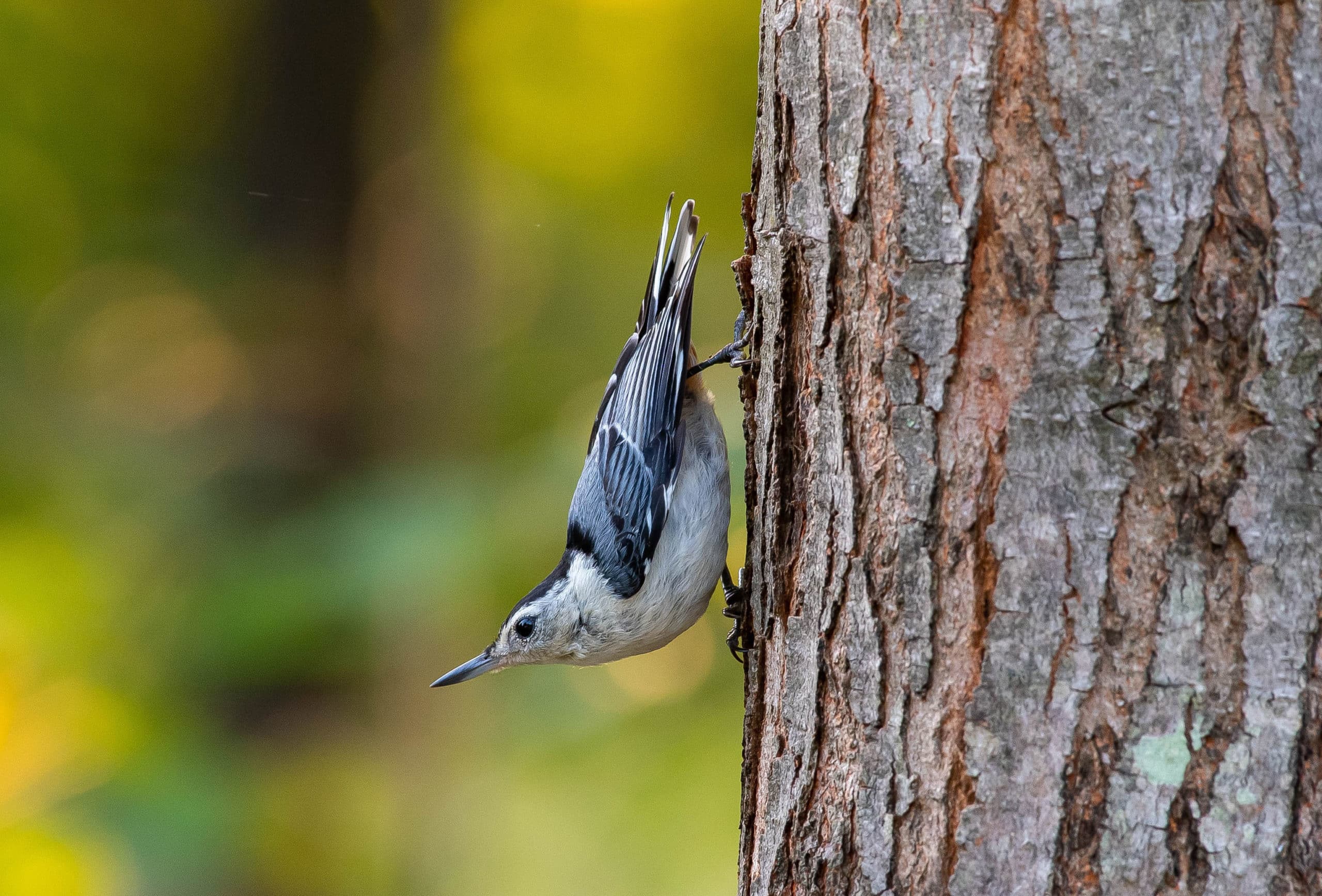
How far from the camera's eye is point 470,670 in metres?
3.11

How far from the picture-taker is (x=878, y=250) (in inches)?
61.1

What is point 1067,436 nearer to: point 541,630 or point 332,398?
point 541,630

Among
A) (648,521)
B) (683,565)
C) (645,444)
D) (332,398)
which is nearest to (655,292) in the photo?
(645,444)

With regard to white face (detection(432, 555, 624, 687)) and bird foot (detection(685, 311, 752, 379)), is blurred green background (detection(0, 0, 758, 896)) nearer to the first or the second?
white face (detection(432, 555, 624, 687))

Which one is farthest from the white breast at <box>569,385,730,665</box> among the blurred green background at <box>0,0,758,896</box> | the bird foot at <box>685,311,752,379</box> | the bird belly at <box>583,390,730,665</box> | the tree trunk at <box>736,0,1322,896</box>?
the tree trunk at <box>736,0,1322,896</box>

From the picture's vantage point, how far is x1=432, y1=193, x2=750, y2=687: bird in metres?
2.98

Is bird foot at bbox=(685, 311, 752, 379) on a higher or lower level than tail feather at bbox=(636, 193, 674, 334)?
→ lower

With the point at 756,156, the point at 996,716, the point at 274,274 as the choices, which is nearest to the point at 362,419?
the point at 274,274

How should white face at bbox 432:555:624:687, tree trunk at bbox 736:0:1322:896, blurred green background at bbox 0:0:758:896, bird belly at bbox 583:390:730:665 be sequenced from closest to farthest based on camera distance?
tree trunk at bbox 736:0:1322:896, bird belly at bbox 583:390:730:665, white face at bbox 432:555:624:687, blurred green background at bbox 0:0:758:896

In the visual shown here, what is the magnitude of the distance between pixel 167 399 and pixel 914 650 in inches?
146

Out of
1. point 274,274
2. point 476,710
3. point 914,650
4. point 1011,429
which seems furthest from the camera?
point 476,710

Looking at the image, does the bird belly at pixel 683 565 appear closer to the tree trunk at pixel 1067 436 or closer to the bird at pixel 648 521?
the bird at pixel 648 521

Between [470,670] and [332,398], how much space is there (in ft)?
4.90

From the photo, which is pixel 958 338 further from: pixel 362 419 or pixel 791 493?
pixel 362 419
